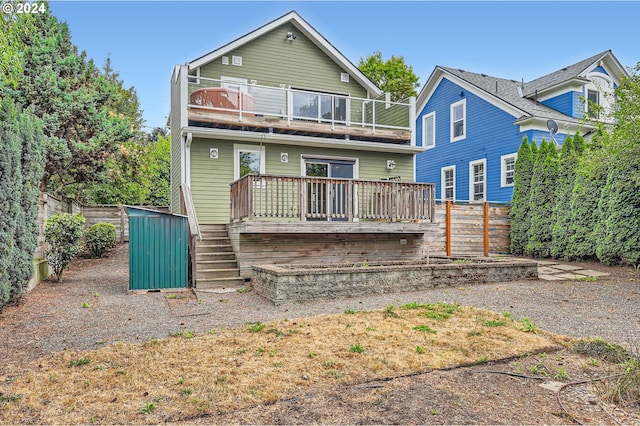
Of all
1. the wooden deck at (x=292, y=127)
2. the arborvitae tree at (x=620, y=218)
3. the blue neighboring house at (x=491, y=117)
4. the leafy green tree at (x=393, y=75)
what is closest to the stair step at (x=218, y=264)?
the wooden deck at (x=292, y=127)

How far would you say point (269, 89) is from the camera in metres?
13.3

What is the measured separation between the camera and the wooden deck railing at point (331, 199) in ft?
31.2

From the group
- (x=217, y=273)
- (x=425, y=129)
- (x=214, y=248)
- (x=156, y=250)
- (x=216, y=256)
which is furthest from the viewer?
(x=425, y=129)

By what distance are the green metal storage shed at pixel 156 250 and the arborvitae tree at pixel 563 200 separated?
10.3m

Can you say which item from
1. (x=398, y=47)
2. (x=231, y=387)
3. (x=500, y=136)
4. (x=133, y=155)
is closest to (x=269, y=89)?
(x=133, y=155)

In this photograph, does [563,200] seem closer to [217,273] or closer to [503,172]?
[503,172]

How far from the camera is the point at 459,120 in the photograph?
65.9 feet

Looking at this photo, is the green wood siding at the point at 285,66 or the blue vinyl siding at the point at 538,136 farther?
the blue vinyl siding at the point at 538,136

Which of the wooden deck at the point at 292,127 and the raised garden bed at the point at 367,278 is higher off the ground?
the wooden deck at the point at 292,127

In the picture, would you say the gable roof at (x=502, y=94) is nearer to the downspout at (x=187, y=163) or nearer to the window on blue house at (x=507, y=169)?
the window on blue house at (x=507, y=169)

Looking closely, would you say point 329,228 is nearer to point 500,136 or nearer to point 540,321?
point 540,321

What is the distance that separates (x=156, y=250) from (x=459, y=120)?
15904 millimetres

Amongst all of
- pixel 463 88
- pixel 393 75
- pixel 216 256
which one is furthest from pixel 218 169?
pixel 393 75

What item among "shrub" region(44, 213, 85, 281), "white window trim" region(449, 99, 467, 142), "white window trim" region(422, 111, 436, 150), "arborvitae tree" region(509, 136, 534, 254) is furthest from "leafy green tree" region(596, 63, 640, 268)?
"shrub" region(44, 213, 85, 281)
